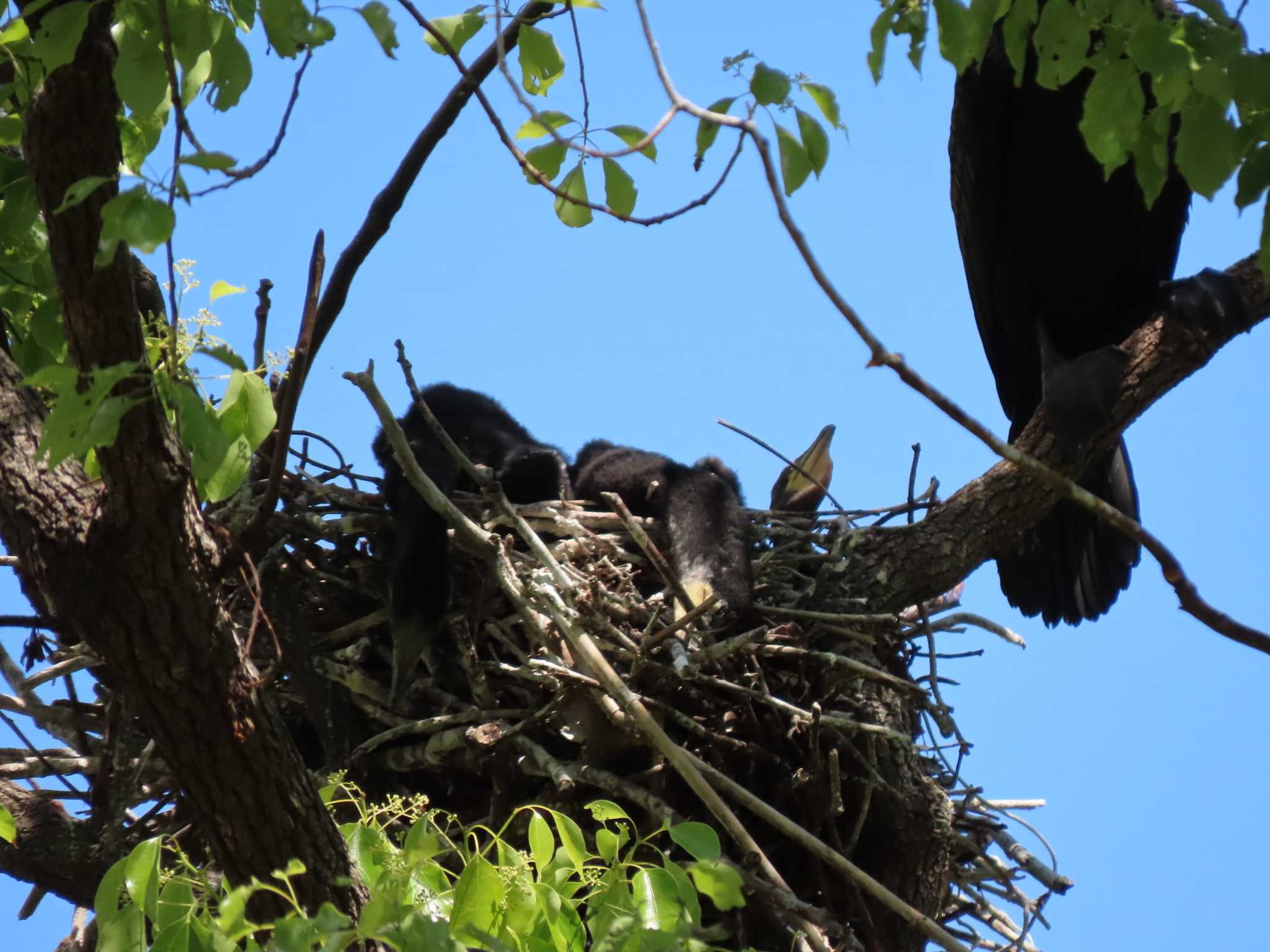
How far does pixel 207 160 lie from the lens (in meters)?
2.32

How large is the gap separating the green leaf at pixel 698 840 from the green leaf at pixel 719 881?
30 millimetres

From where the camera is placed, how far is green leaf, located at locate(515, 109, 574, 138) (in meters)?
2.75

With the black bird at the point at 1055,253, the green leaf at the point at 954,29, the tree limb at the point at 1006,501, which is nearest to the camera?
the green leaf at the point at 954,29

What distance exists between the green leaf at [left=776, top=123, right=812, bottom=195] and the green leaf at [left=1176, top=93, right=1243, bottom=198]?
71 centimetres

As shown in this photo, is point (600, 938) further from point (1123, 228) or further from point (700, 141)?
point (1123, 228)

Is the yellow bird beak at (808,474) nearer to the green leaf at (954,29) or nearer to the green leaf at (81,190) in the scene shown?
the green leaf at (954,29)

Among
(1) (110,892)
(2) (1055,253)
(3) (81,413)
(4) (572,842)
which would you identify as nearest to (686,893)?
(4) (572,842)

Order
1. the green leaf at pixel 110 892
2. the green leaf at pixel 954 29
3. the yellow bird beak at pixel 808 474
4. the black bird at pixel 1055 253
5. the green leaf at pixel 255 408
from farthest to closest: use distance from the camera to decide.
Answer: the yellow bird beak at pixel 808 474
the black bird at pixel 1055 253
the green leaf at pixel 954 29
the green leaf at pixel 255 408
the green leaf at pixel 110 892

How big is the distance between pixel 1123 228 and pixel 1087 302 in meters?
0.30

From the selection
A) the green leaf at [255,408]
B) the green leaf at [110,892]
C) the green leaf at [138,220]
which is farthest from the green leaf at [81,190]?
the green leaf at [110,892]

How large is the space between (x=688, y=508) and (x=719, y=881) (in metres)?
2.11

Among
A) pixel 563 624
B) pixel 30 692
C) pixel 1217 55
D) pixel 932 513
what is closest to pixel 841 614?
pixel 932 513

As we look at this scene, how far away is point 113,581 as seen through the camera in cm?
263

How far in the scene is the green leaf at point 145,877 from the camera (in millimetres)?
2322
